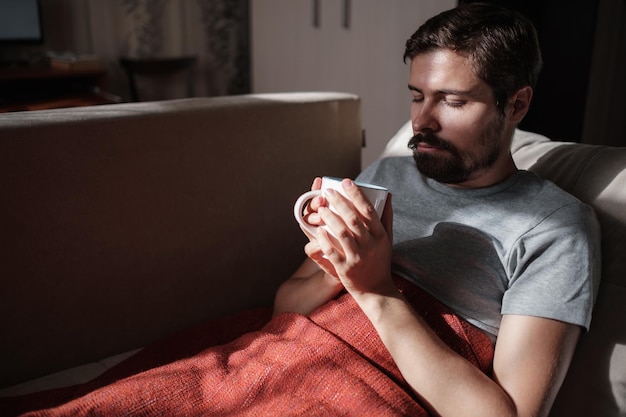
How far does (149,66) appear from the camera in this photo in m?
3.95

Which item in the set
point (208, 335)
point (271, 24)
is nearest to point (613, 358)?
point (208, 335)

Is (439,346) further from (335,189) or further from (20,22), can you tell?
(20,22)

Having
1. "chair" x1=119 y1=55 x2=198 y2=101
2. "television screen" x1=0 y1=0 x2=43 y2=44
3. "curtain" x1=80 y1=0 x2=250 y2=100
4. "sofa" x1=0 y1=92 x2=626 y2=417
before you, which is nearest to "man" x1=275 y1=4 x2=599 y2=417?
"sofa" x1=0 y1=92 x2=626 y2=417

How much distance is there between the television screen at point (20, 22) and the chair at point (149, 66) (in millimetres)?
551

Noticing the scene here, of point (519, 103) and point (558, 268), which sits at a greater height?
point (519, 103)

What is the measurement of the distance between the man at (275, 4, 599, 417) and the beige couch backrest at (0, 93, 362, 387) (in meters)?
0.24

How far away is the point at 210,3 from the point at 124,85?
0.88 meters

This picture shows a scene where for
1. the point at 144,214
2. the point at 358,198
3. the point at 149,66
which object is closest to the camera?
the point at 358,198

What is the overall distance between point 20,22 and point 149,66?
2.65ft

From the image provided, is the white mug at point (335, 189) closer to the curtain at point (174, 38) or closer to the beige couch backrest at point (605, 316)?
the beige couch backrest at point (605, 316)

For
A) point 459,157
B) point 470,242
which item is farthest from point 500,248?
point 459,157

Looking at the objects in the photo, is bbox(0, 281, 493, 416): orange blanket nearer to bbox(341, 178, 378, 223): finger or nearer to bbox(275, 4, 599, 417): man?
bbox(275, 4, 599, 417): man

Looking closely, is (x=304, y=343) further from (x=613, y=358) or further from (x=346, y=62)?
(x=346, y=62)

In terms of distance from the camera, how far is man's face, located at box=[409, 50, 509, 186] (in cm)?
108
